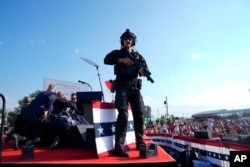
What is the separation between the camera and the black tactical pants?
345 centimetres

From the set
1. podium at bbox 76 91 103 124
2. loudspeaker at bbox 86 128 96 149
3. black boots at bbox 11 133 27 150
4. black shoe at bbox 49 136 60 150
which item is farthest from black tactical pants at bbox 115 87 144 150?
podium at bbox 76 91 103 124

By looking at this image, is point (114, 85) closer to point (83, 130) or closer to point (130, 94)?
point (130, 94)

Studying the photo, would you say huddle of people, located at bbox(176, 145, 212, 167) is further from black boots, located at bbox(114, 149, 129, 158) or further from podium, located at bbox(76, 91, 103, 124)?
black boots, located at bbox(114, 149, 129, 158)

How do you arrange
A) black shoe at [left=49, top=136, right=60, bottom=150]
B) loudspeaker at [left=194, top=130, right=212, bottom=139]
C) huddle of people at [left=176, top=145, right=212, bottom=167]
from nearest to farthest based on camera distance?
black shoe at [left=49, top=136, right=60, bottom=150], huddle of people at [left=176, top=145, right=212, bottom=167], loudspeaker at [left=194, top=130, right=212, bottom=139]

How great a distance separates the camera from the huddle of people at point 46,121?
418cm

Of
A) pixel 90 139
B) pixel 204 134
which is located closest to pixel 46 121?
pixel 90 139

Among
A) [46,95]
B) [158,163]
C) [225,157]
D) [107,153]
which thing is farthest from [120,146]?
[225,157]

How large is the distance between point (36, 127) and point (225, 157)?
6.01 m

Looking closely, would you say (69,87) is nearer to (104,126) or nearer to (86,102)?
(86,102)

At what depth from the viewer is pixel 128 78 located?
12.4 ft

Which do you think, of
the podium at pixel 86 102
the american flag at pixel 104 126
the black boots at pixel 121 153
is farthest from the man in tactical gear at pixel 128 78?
the podium at pixel 86 102

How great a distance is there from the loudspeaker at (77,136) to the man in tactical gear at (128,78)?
3.04ft

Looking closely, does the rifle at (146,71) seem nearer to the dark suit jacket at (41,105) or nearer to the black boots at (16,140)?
the dark suit jacket at (41,105)

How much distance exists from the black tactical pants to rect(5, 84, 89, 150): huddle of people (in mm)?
1234
